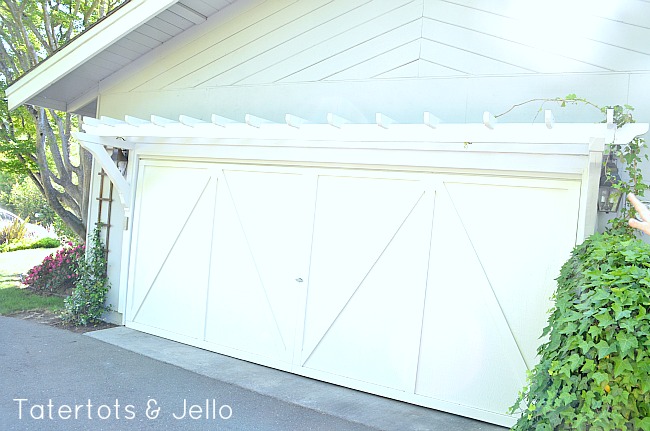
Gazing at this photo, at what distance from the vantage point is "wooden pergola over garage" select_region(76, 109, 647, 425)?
4.35 m

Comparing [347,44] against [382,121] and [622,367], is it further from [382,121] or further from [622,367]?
[622,367]

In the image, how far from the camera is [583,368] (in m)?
2.58

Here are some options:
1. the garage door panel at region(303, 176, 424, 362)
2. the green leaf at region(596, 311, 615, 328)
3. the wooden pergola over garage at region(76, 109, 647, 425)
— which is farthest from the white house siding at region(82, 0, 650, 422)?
the green leaf at region(596, 311, 615, 328)

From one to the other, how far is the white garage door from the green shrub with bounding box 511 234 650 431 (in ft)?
5.17

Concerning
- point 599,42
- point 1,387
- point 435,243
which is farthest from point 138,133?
point 599,42

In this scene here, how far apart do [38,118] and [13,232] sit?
672 cm

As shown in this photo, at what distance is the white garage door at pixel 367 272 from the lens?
445 centimetres

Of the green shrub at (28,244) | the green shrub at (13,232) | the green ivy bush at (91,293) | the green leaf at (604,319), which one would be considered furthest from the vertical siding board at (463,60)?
the green shrub at (13,232)

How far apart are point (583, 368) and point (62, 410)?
376cm

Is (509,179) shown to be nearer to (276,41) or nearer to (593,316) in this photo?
(593,316)

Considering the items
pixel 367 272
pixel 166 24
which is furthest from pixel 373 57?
pixel 166 24

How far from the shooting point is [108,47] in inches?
253

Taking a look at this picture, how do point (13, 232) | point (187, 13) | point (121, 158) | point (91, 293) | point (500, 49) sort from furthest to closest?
point (13, 232) → point (121, 158) → point (91, 293) → point (187, 13) → point (500, 49)

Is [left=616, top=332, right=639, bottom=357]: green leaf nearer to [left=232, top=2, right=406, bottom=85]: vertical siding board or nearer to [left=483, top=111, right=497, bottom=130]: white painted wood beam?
[left=483, top=111, right=497, bottom=130]: white painted wood beam
